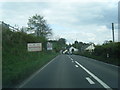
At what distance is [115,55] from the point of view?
36656 millimetres

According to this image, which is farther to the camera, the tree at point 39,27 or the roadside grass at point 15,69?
the tree at point 39,27

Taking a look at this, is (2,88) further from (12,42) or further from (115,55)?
(115,55)

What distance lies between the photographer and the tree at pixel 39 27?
83.1 meters

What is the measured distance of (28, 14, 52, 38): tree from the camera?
83.1 metres

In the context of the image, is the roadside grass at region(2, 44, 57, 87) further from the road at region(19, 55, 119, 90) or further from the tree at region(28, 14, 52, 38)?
the tree at region(28, 14, 52, 38)

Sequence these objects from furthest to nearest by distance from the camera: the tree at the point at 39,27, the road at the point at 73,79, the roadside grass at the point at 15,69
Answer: the tree at the point at 39,27 < the roadside grass at the point at 15,69 < the road at the point at 73,79

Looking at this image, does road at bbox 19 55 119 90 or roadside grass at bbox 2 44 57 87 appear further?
roadside grass at bbox 2 44 57 87

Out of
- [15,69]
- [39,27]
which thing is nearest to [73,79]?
[15,69]

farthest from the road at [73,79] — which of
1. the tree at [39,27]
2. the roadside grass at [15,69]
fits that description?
the tree at [39,27]

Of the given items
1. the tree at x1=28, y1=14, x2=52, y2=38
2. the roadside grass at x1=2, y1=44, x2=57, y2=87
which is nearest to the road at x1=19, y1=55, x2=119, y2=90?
the roadside grass at x1=2, y1=44, x2=57, y2=87

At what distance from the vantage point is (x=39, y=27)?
280ft

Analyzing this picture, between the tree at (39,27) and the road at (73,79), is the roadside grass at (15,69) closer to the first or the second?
the road at (73,79)

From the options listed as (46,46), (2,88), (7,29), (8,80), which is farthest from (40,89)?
(46,46)

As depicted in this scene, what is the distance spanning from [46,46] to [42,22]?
503 inches
